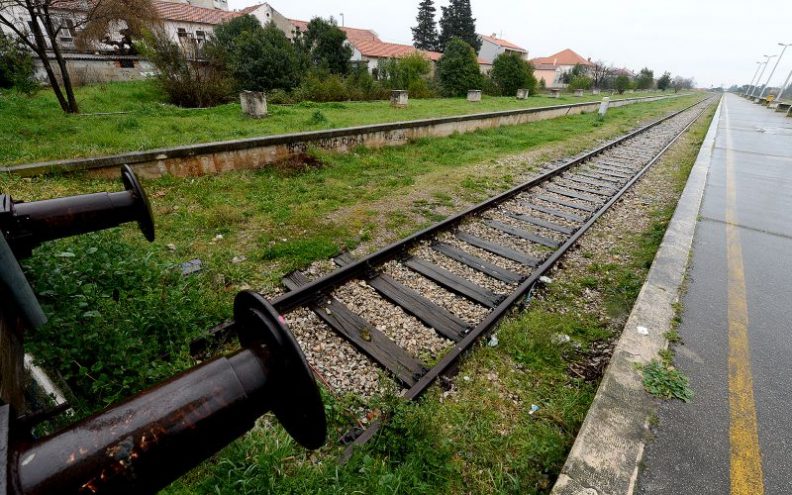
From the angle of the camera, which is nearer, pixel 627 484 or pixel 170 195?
pixel 627 484

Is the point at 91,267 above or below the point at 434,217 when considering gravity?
above

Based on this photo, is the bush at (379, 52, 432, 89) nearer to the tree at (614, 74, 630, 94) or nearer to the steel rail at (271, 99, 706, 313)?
the steel rail at (271, 99, 706, 313)

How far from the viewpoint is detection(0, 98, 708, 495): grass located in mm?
2316

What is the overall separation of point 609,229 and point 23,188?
921 centimetres

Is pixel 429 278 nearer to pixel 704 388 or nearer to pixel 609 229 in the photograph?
pixel 704 388

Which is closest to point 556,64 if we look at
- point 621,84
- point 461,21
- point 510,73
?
point 621,84

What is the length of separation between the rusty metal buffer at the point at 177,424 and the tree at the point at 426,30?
64.2 meters

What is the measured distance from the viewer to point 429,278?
4.45 m

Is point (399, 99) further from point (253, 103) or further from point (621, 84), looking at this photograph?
point (621, 84)

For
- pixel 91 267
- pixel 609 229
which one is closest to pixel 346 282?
pixel 91 267

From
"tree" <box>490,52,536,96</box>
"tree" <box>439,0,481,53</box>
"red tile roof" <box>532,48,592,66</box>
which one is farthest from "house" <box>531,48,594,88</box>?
"tree" <box>490,52,536,96</box>

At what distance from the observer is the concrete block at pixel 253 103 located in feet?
38.3

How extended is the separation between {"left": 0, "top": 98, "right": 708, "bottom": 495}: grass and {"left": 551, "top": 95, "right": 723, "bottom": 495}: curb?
345 millimetres

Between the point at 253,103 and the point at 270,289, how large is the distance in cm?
990
